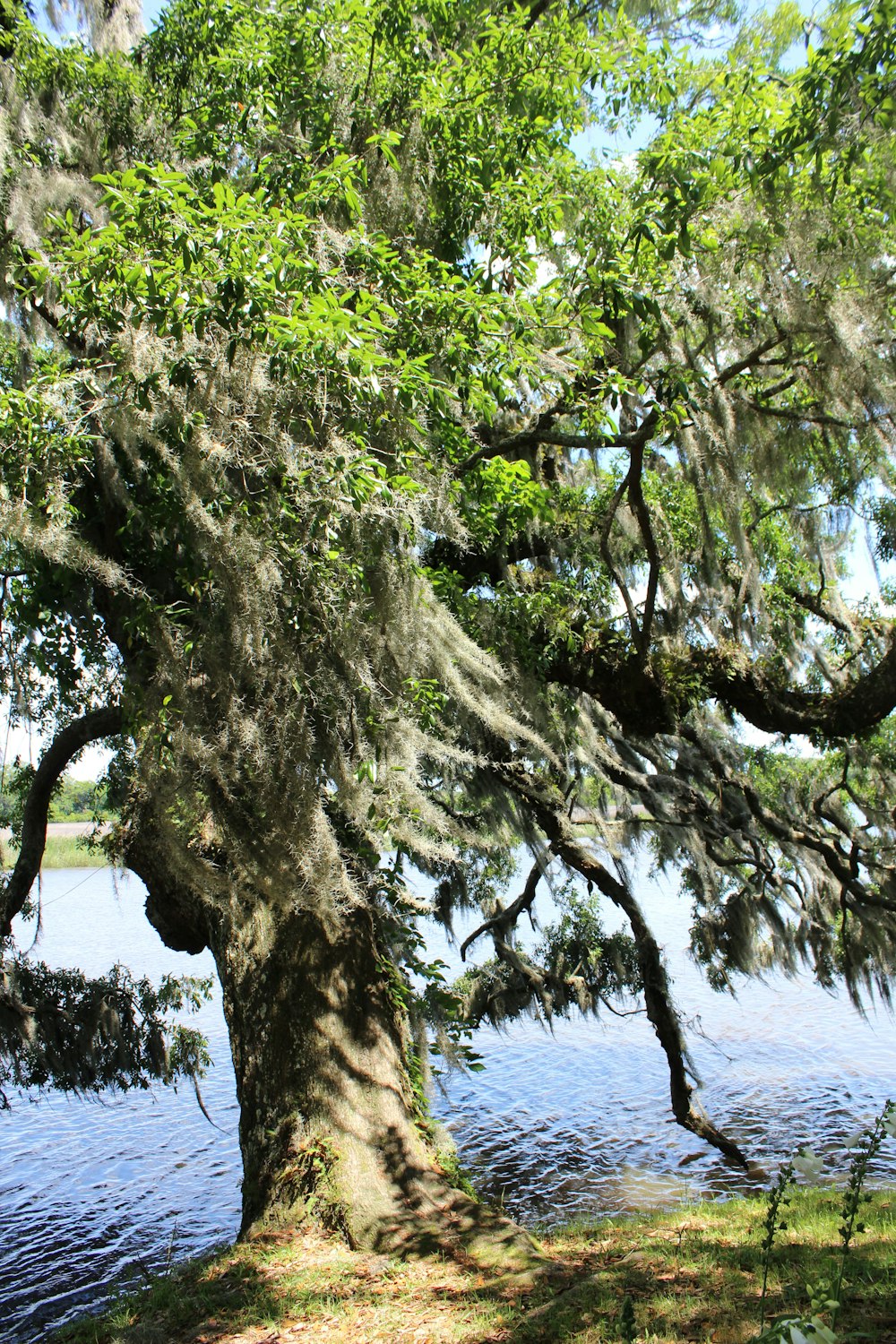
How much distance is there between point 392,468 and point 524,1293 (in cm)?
318

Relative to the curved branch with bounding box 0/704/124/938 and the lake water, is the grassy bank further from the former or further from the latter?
the curved branch with bounding box 0/704/124/938

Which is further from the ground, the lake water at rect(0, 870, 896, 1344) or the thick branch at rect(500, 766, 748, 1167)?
the thick branch at rect(500, 766, 748, 1167)

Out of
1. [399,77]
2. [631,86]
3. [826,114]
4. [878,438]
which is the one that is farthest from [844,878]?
[399,77]

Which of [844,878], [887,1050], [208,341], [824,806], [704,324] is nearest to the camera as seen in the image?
[208,341]

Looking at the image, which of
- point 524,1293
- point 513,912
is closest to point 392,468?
point 524,1293

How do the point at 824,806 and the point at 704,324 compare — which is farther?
the point at 824,806

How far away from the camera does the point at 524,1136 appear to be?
931cm

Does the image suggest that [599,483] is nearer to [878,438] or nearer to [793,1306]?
[878,438]

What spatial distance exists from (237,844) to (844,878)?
4641mm

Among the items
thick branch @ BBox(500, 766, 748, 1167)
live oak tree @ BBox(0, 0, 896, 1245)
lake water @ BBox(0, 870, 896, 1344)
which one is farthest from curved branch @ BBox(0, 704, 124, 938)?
thick branch @ BBox(500, 766, 748, 1167)

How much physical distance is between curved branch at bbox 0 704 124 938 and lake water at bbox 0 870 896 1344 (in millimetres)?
506

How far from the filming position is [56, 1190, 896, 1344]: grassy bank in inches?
108

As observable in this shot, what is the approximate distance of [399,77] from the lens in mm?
5234

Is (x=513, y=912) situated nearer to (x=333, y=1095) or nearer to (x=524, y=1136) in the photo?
(x=524, y=1136)
